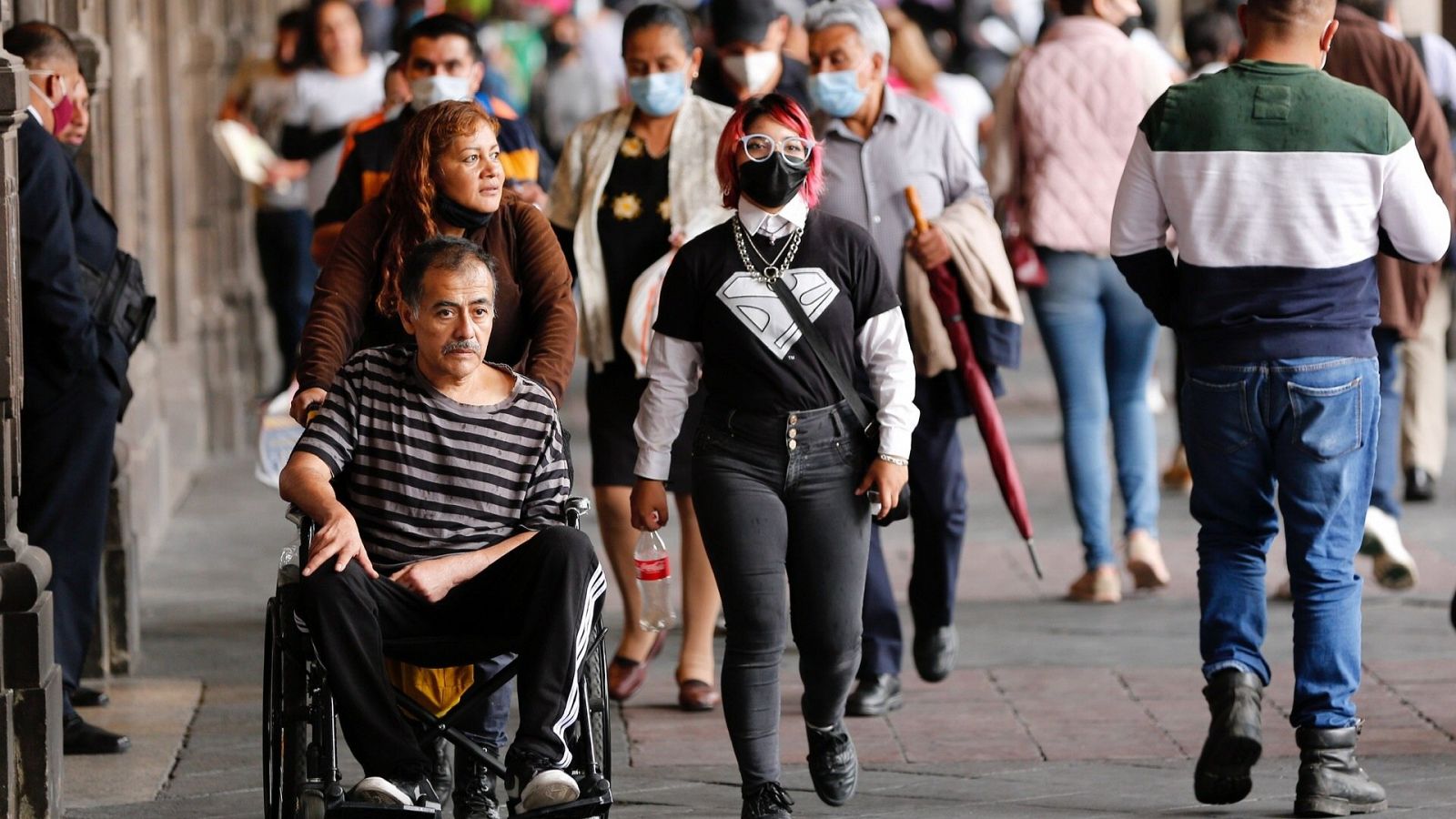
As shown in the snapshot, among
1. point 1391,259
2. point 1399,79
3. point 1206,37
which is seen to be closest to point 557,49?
point 1206,37

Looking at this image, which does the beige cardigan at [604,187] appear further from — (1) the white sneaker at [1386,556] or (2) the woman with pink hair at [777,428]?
(1) the white sneaker at [1386,556]

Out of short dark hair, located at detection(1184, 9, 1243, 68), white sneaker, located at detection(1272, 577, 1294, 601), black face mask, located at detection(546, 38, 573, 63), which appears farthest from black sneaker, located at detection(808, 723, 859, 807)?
black face mask, located at detection(546, 38, 573, 63)

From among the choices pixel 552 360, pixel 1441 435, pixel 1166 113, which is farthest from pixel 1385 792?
pixel 1441 435

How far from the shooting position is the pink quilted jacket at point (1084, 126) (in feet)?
28.7

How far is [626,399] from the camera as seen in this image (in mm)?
7352

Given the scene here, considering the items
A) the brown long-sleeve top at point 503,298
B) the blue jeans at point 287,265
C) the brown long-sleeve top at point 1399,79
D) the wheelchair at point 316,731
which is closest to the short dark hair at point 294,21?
the blue jeans at point 287,265

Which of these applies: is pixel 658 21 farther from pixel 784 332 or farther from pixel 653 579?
pixel 653 579

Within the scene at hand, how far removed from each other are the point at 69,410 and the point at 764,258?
7.04 ft

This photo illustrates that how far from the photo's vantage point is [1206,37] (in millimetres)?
11062

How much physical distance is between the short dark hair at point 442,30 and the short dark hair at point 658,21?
59cm

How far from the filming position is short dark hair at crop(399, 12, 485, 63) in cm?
765

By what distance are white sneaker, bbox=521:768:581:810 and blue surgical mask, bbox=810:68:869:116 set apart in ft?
8.36

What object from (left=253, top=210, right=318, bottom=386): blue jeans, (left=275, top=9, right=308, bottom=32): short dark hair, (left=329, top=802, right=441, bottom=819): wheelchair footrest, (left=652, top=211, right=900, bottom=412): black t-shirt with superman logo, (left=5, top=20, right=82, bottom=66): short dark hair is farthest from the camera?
(left=253, top=210, right=318, bottom=386): blue jeans

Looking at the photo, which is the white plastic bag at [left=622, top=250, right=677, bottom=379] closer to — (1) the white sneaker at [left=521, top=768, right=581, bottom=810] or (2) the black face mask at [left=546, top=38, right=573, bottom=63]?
(1) the white sneaker at [left=521, top=768, right=581, bottom=810]
